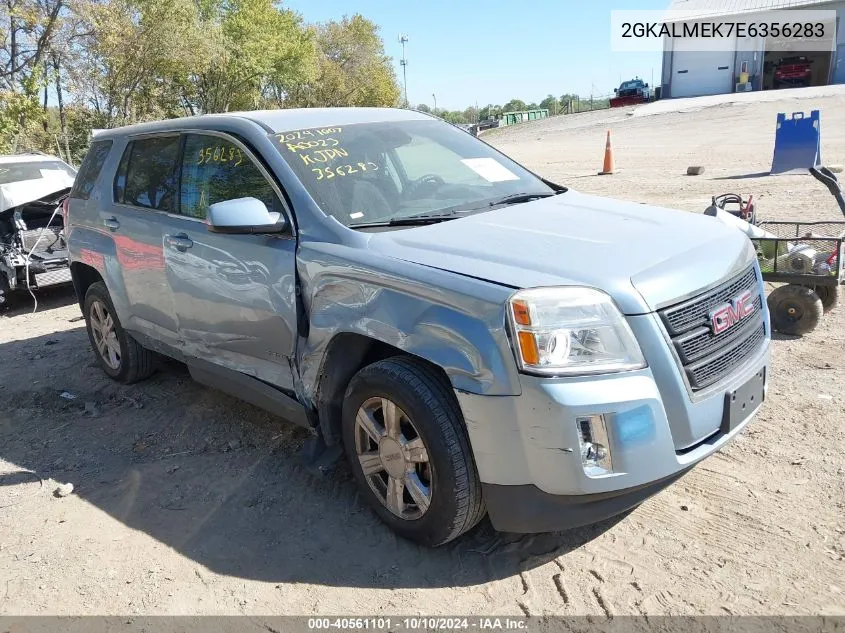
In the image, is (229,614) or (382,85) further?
(382,85)

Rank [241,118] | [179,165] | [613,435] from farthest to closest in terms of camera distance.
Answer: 1. [179,165]
2. [241,118]
3. [613,435]

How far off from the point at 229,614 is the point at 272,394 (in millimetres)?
1183

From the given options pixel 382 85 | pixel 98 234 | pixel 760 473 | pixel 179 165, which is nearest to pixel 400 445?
pixel 760 473

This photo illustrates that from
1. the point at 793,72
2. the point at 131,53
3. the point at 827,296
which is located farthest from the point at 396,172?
the point at 793,72

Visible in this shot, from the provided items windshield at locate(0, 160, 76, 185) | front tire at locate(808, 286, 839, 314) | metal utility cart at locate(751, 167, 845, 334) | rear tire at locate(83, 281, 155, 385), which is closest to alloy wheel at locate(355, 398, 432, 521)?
rear tire at locate(83, 281, 155, 385)

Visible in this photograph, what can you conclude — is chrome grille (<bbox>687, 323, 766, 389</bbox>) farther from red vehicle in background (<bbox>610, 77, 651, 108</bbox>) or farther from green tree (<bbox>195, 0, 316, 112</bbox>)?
red vehicle in background (<bbox>610, 77, 651, 108</bbox>)

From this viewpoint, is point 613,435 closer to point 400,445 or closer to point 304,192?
point 400,445

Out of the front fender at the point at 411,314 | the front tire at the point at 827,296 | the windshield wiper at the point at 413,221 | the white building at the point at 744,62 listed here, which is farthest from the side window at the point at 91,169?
the white building at the point at 744,62

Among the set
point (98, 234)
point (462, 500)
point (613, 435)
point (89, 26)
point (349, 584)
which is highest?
point (89, 26)

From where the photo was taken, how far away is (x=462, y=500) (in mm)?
→ 2850

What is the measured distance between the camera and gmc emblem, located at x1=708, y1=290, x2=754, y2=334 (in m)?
2.84

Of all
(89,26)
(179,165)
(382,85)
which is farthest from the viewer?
(382,85)

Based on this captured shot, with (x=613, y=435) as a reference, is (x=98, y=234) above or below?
above

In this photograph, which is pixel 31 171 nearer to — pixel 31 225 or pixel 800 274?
pixel 31 225
